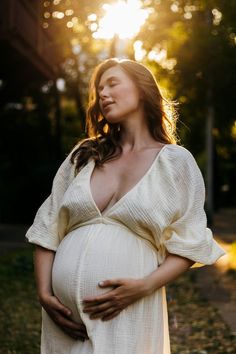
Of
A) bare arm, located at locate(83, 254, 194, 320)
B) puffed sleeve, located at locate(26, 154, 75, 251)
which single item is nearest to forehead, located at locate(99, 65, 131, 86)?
puffed sleeve, located at locate(26, 154, 75, 251)

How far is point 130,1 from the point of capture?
8.22 meters

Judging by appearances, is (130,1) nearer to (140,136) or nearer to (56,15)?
(56,15)

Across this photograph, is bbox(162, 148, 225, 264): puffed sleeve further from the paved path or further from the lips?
the paved path

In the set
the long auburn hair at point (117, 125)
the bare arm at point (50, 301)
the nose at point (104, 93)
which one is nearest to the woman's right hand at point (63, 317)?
the bare arm at point (50, 301)

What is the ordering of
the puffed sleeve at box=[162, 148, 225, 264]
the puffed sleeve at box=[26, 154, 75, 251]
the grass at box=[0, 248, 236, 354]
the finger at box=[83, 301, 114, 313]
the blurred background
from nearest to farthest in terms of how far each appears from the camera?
1. the finger at box=[83, 301, 114, 313]
2. the puffed sleeve at box=[162, 148, 225, 264]
3. the puffed sleeve at box=[26, 154, 75, 251]
4. the grass at box=[0, 248, 236, 354]
5. the blurred background

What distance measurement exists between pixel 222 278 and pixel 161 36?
27.9ft

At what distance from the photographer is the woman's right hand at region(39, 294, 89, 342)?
2676 mm

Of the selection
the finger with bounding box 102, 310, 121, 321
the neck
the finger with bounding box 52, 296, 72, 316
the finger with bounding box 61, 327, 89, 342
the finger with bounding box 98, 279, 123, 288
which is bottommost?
the finger with bounding box 61, 327, 89, 342

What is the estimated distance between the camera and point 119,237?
275cm

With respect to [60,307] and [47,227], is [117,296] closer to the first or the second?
[60,307]

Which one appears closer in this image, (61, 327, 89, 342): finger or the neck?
(61, 327, 89, 342): finger

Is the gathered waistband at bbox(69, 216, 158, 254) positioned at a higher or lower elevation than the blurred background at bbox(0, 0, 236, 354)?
higher

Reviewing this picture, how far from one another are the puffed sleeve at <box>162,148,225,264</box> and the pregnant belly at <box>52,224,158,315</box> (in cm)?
12

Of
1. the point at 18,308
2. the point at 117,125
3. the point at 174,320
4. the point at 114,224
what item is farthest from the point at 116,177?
the point at 18,308
